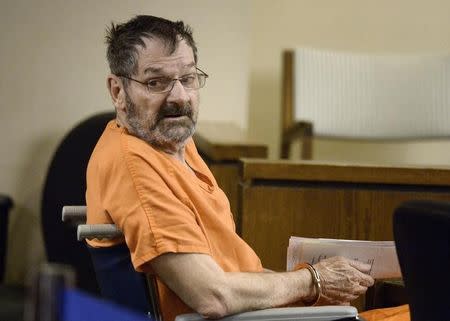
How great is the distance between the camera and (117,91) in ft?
6.40

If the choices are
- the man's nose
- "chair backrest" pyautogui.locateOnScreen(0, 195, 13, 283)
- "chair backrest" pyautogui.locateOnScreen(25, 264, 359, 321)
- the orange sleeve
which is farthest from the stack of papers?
"chair backrest" pyautogui.locateOnScreen(0, 195, 13, 283)

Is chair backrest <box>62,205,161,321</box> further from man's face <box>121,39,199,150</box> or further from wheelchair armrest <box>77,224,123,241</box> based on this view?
man's face <box>121,39,199,150</box>

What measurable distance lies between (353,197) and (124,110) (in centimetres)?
74

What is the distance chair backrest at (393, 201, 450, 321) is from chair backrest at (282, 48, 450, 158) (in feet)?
8.41

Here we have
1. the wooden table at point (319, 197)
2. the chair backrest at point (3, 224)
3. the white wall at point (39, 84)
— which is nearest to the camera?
the wooden table at point (319, 197)

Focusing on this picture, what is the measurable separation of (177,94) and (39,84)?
194cm

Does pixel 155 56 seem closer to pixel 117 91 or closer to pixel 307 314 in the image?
pixel 117 91

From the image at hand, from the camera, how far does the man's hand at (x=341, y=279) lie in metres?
1.87

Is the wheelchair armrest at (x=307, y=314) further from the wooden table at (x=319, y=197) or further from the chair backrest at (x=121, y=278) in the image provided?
the wooden table at (x=319, y=197)

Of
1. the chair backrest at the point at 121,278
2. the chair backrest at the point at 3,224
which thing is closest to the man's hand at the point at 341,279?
the chair backrest at the point at 121,278

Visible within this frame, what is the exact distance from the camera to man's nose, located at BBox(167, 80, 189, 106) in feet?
6.23

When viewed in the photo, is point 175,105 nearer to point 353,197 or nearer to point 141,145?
point 141,145

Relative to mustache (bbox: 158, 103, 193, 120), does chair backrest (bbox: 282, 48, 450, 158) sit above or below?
above

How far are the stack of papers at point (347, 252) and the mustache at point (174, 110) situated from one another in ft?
1.14
